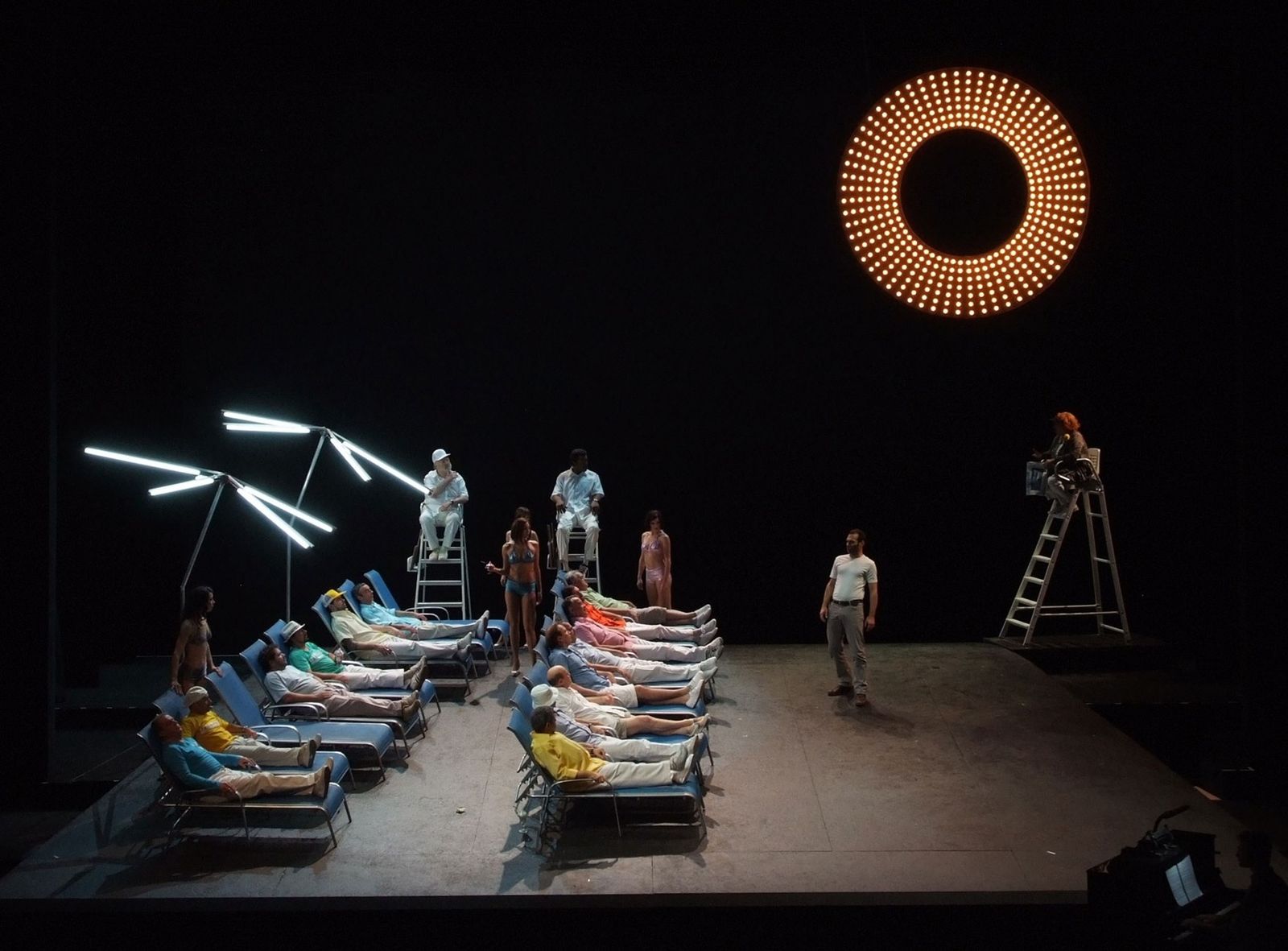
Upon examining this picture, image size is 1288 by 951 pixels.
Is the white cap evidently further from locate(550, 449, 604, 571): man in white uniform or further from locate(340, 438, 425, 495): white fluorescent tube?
locate(550, 449, 604, 571): man in white uniform

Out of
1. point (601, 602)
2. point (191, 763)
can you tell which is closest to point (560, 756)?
point (191, 763)

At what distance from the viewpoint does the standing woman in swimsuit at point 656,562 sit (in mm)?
10484

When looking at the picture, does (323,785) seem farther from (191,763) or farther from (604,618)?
(604,618)

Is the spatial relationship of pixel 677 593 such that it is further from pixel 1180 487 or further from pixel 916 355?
pixel 1180 487

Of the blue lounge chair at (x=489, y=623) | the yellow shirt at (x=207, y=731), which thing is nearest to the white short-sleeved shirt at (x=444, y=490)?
the blue lounge chair at (x=489, y=623)

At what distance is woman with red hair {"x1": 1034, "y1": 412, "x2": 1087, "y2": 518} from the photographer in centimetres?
1030

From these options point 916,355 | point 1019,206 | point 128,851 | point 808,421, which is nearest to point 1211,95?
point 1019,206

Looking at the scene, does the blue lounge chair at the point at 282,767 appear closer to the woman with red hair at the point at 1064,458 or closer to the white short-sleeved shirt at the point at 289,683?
the white short-sleeved shirt at the point at 289,683

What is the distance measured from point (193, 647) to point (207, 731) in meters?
1.00

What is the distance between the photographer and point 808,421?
11250mm

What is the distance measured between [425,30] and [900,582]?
6205 millimetres

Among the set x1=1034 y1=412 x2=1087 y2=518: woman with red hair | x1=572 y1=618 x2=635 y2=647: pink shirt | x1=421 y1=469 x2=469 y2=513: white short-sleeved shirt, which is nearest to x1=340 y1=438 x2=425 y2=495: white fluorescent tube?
x1=421 y1=469 x2=469 y2=513: white short-sleeved shirt

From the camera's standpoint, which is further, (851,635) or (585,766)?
(851,635)

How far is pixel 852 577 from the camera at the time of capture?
28.7 feet
